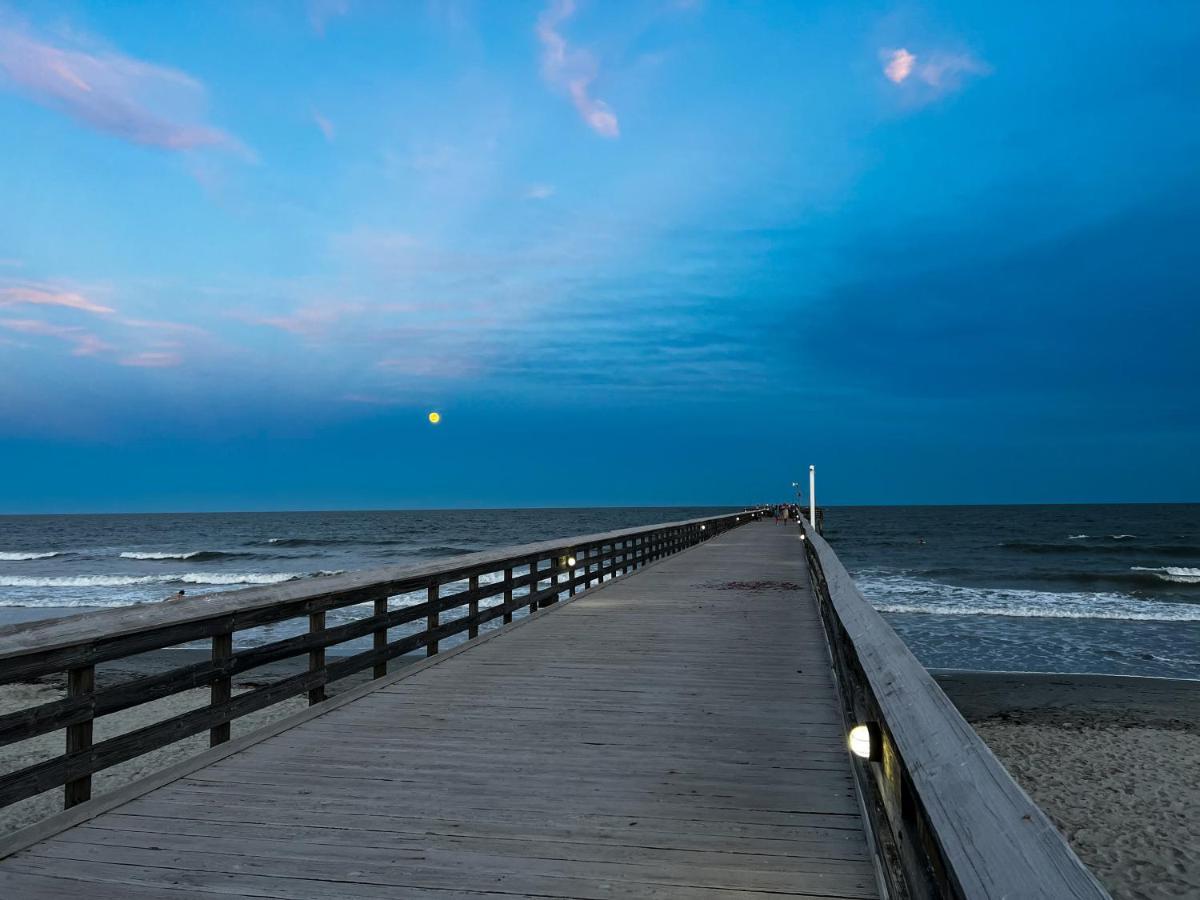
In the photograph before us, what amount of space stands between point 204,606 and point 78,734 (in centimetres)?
95

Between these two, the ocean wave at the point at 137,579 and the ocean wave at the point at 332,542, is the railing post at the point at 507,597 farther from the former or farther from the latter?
the ocean wave at the point at 332,542

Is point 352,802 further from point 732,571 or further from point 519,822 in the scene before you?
point 732,571

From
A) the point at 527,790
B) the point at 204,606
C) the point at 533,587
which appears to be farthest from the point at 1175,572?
the point at 204,606

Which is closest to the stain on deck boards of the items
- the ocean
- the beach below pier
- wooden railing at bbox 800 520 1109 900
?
wooden railing at bbox 800 520 1109 900

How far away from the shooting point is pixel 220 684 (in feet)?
16.3

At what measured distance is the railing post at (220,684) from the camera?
4.87 m

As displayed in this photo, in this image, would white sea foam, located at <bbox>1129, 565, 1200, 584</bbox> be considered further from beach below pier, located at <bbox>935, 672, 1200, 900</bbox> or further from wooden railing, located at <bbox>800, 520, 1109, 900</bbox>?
wooden railing, located at <bbox>800, 520, 1109, 900</bbox>

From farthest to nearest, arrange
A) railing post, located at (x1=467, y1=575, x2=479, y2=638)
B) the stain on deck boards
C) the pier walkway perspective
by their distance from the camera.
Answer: railing post, located at (x1=467, y1=575, x2=479, y2=638) < the stain on deck boards < the pier walkway perspective

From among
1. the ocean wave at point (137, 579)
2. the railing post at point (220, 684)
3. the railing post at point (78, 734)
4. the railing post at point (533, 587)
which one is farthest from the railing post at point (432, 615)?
the ocean wave at point (137, 579)

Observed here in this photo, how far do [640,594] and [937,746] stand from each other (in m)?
11.2

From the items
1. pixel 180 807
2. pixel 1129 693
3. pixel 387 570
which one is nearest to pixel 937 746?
pixel 180 807

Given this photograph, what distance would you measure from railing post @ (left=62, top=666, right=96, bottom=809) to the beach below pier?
8.69 meters

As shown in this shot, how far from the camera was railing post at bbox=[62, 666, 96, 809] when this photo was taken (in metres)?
3.89

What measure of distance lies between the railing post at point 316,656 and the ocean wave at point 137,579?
1341 inches
